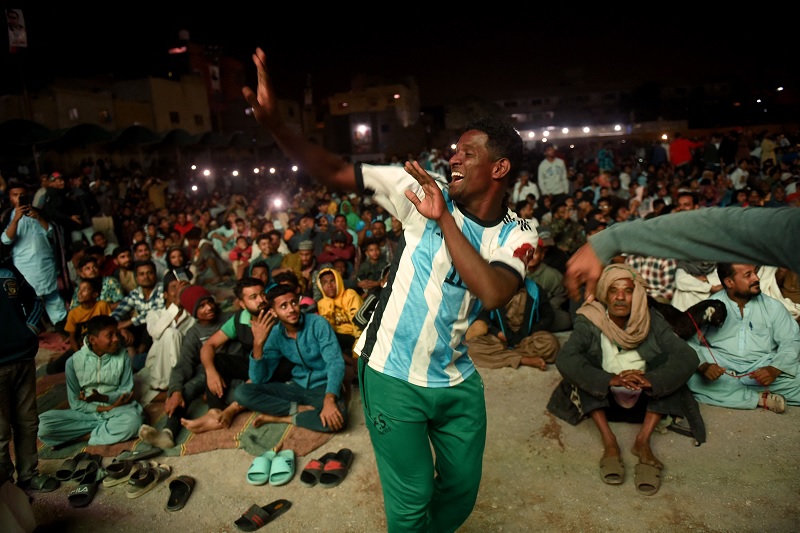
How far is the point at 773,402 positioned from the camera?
3.91 meters

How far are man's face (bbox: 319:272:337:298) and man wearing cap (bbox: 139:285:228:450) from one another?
1116 mm

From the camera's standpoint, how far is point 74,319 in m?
5.89

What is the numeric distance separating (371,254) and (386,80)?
4237 centimetres

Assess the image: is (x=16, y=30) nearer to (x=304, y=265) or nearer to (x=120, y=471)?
(x=304, y=265)

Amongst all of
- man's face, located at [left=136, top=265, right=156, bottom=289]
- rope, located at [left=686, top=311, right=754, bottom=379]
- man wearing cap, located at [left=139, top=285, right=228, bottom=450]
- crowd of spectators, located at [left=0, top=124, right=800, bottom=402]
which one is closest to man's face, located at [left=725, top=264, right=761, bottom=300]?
rope, located at [left=686, top=311, right=754, bottom=379]

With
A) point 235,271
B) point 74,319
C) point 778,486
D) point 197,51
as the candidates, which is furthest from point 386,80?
point 778,486

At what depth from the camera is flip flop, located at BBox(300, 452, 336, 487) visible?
3395mm

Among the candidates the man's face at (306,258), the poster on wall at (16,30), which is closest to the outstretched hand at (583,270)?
the man's face at (306,258)

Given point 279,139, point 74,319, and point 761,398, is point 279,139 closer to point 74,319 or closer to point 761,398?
point 761,398

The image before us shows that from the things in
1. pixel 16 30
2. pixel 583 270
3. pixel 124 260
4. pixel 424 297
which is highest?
pixel 16 30

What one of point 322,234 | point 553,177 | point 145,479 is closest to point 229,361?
point 145,479

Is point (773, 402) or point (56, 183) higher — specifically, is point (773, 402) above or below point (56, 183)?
below

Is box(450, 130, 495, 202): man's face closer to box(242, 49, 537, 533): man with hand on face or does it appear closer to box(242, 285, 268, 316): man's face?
box(242, 49, 537, 533): man with hand on face

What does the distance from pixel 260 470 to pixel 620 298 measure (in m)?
2.84
